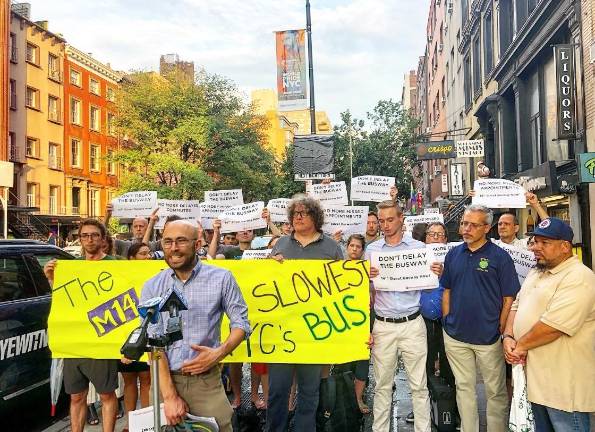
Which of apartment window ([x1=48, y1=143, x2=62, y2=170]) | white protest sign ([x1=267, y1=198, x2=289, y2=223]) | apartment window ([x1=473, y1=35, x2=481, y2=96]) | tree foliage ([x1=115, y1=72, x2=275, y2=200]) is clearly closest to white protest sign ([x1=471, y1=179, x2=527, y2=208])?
white protest sign ([x1=267, y1=198, x2=289, y2=223])

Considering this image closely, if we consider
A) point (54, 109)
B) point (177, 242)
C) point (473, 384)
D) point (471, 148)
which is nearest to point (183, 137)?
point (54, 109)

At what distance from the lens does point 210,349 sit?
324 centimetres

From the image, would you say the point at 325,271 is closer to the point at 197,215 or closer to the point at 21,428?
the point at 21,428

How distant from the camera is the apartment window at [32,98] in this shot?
38125 millimetres

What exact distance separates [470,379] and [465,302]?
68 cm

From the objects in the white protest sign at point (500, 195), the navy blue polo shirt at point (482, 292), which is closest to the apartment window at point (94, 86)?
the white protest sign at point (500, 195)

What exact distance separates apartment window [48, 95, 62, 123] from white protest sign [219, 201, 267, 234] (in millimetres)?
37110

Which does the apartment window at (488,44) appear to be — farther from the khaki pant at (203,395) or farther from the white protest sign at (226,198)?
the khaki pant at (203,395)

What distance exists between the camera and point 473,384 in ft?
16.0

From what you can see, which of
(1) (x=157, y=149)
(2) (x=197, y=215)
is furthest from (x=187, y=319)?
(1) (x=157, y=149)

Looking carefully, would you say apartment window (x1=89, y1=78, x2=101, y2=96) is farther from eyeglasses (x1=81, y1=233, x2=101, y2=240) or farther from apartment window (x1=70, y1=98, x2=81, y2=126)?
eyeglasses (x1=81, y1=233, x2=101, y2=240)

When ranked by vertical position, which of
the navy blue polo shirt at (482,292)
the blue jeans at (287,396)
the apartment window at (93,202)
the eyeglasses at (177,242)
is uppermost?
the apartment window at (93,202)

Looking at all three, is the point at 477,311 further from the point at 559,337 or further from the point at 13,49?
the point at 13,49

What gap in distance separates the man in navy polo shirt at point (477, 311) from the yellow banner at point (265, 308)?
29.3 inches
